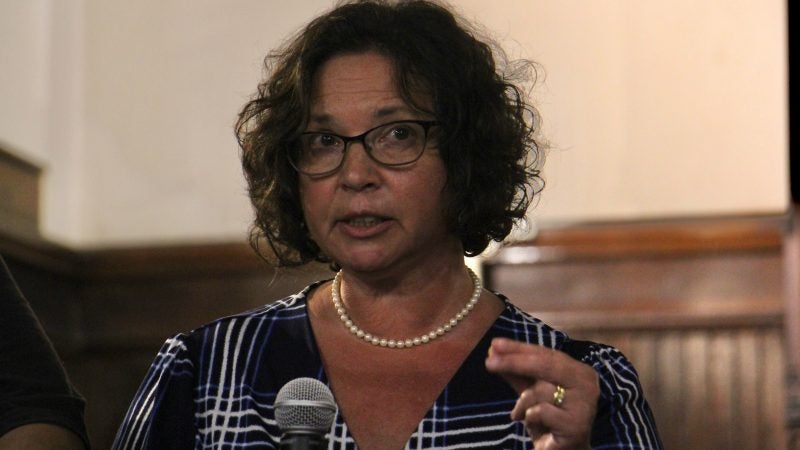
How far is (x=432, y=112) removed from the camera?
242 cm

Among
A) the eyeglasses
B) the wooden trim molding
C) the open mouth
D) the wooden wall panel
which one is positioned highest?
the eyeglasses

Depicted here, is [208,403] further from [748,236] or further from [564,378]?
[748,236]

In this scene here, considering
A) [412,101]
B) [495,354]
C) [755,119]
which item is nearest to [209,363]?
[412,101]

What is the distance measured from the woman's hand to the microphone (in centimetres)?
24

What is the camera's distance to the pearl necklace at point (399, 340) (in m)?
2.41

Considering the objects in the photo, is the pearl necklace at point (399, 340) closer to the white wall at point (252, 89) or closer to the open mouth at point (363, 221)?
the open mouth at point (363, 221)

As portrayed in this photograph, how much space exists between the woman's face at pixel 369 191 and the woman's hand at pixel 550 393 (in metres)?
0.53

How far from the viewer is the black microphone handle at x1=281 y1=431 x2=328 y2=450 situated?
1.61 metres

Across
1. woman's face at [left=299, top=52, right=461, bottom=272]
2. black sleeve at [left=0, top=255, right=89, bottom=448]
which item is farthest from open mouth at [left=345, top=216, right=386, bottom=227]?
black sleeve at [left=0, top=255, right=89, bottom=448]

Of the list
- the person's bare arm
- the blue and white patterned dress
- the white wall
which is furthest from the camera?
the white wall

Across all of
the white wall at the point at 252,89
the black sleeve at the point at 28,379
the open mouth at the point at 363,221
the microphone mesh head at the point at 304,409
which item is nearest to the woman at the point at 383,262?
the open mouth at the point at 363,221

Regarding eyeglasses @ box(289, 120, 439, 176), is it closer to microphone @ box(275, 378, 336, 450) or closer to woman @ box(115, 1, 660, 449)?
woman @ box(115, 1, 660, 449)

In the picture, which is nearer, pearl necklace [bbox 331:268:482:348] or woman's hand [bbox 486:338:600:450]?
woman's hand [bbox 486:338:600:450]

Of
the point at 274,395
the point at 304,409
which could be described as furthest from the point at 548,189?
the point at 304,409
